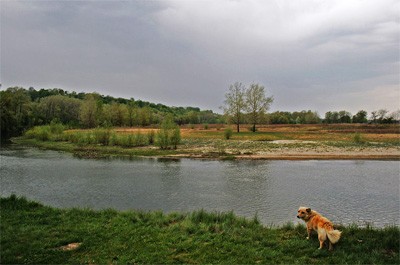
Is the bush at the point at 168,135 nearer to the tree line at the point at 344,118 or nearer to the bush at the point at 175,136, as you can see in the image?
the bush at the point at 175,136

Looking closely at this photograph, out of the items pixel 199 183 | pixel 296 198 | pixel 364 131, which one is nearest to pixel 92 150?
pixel 199 183

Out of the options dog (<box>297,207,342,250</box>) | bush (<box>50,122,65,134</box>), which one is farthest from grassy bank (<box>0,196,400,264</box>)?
bush (<box>50,122,65,134</box>)

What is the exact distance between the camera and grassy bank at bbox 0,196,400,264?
768 cm

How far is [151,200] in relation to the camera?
1692 cm

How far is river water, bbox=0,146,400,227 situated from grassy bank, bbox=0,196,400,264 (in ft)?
12.9

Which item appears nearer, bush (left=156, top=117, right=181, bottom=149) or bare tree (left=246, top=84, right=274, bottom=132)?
bush (left=156, top=117, right=181, bottom=149)

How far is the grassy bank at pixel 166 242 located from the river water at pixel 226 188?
12.9 ft

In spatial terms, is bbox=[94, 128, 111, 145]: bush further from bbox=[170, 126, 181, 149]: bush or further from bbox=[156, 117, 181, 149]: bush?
bbox=[170, 126, 181, 149]: bush

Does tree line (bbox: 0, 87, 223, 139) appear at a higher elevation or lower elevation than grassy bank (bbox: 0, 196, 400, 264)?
higher

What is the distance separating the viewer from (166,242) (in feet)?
28.7

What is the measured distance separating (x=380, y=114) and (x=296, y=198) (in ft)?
339

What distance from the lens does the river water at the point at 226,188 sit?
15422 mm

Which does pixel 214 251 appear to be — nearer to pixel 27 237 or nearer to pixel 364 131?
pixel 27 237

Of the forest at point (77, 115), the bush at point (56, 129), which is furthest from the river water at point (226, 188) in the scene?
the forest at point (77, 115)
